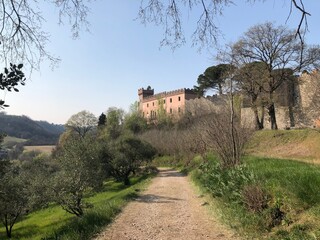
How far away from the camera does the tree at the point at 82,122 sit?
81.6 m

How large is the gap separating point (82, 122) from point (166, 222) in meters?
74.2

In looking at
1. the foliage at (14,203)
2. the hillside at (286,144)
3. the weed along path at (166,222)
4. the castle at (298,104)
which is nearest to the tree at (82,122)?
the castle at (298,104)

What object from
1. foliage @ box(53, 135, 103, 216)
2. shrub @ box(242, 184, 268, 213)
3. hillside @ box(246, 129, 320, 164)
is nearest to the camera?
shrub @ box(242, 184, 268, 213)

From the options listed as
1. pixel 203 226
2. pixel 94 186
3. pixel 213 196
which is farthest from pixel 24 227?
pixel 203 226

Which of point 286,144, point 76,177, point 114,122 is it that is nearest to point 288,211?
point 76,177

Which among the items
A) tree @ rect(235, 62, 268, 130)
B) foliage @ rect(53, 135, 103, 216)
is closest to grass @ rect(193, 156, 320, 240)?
foliage @ rect(53, 135, 103, 216)

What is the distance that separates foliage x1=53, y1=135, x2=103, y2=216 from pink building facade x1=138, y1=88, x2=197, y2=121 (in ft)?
134

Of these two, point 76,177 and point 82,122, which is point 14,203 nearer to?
point 76,177

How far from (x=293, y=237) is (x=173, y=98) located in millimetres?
68286

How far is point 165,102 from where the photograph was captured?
248 ft

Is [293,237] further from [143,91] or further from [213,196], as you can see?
[143,91]

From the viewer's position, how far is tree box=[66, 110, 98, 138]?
81562mm

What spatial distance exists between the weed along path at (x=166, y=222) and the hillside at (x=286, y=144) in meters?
12.4

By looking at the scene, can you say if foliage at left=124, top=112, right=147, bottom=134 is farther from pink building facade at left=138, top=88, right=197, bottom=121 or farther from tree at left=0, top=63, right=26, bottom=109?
tree at left=0, top=63, right=26, bottom=109
